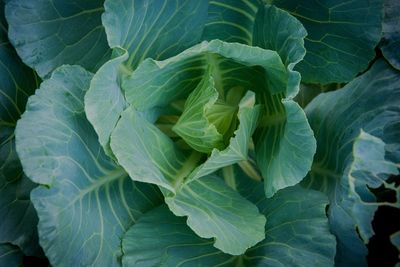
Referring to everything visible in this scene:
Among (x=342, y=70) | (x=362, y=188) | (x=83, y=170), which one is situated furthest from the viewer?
(x=342, y=70)

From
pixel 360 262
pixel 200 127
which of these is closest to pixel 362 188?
pixel 360 262

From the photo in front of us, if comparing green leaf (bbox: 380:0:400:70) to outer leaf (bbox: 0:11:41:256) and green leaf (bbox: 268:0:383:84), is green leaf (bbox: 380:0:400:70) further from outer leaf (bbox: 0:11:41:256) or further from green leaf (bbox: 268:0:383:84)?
outer leaf (bbox: 0:11:41:256)

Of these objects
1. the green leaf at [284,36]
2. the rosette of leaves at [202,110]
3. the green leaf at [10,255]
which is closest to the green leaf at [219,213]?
the rosette of leaves at [202,110]

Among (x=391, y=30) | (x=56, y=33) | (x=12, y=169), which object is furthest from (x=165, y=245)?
(x=391, y=30)

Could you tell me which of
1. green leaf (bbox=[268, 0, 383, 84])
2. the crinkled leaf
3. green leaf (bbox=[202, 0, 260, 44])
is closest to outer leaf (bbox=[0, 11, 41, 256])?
the crinkled leaf

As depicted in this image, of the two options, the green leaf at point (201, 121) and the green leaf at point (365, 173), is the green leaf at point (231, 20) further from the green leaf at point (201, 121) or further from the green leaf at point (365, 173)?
the green leaf at point (365, 173)

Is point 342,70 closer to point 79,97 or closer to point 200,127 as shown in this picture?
point 200,127
